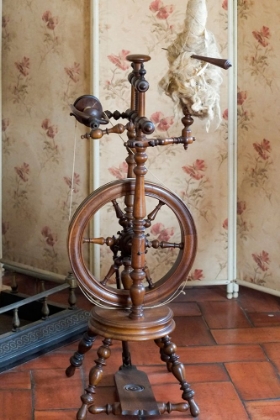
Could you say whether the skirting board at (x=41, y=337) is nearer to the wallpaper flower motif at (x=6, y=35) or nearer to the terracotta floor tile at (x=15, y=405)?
the terracotta floor tile at (x=15, y=405)

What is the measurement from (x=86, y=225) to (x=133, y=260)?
0.61 feet

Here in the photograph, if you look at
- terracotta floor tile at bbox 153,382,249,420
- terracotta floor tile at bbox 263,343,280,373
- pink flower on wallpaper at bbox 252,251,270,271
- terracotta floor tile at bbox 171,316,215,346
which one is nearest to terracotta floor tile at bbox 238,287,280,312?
pink flower on wallpaper at bbox 252,251,270,271

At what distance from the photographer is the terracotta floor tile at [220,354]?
2.37 metres

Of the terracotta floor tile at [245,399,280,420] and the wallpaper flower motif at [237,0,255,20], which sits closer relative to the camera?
the terracotta floor tile at [245,399,280,420]

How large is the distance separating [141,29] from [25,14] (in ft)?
1.91

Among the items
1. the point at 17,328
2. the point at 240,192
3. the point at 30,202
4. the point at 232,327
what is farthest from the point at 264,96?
the point at 17,328

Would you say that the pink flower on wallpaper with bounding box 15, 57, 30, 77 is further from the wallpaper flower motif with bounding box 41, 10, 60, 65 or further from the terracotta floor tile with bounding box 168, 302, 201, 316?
the terracotta floor tile with bounding box 168, 302, 201, 316

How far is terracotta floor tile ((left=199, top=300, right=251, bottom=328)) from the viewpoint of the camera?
2.70 meters

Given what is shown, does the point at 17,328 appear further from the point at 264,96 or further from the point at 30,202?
the point at 264,96

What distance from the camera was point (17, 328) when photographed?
2346mm

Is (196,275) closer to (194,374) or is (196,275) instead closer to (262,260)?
(262,260)

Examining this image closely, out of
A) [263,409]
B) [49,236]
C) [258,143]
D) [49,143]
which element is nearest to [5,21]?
[49,143]

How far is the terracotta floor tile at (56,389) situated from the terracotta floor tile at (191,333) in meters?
0.47

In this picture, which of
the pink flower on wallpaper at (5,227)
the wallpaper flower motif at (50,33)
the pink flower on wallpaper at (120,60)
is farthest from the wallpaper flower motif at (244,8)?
the pink flower on wallpaper at (5,227)
